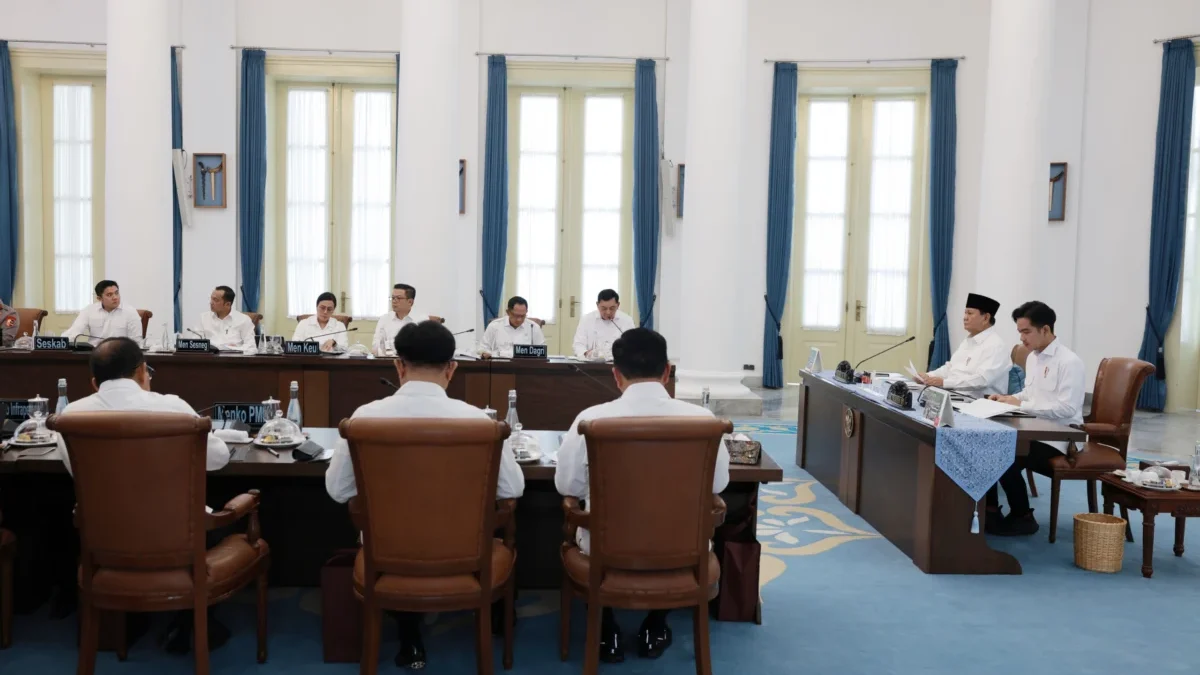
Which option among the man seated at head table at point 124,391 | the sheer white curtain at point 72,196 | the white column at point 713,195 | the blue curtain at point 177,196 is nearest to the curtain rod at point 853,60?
the white column at point 713,195

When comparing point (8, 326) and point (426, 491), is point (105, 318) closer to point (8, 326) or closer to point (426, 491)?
point (8, 326)

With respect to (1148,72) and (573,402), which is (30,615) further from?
(1148,72)

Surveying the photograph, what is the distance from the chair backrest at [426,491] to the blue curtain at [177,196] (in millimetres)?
8425

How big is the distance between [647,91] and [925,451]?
6889mm

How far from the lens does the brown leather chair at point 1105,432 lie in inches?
188

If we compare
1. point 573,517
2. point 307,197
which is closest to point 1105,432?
point 573,517

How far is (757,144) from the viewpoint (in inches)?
413

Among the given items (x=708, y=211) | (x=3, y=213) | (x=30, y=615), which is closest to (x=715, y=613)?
(x=30, y=615)

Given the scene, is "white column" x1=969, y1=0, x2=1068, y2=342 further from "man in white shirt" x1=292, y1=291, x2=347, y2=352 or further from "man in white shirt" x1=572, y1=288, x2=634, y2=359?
"man in white shirt" x1=292, y1=291, x2=347, y2=352

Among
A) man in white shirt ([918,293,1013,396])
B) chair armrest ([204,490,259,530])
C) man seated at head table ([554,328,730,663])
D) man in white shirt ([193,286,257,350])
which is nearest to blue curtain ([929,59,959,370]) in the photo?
man in white shirt ([918,293,1013,396])

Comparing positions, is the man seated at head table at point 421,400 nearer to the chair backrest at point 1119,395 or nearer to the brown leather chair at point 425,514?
the brown leather chair at point 425,514

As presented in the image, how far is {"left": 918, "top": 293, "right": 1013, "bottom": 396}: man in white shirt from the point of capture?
5.60m

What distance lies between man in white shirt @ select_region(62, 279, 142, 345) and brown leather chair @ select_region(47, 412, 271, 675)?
530 centimetres

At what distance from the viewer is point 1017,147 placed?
8078 millimetres
